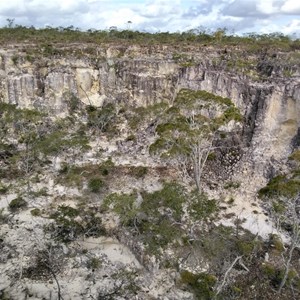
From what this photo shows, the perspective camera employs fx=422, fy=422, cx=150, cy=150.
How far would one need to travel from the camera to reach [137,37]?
228ft

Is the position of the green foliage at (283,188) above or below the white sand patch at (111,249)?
above

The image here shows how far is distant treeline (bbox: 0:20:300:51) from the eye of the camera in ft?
205

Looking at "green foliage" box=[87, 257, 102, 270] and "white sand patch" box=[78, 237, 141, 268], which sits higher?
"green foliage" box=[87, 257, 102, 270]

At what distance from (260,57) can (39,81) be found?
29738 mm

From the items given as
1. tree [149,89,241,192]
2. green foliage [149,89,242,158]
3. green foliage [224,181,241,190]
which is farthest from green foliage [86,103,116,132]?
green foliage [224,181,241,190]

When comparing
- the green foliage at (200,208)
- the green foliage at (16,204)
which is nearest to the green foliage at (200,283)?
the green foliage at (200,208)

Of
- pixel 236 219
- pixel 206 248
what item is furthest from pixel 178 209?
pixel 236 219

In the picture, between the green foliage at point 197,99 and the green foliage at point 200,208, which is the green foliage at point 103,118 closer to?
the green foliage at point 197,99

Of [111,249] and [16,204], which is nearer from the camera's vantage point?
[111,249]

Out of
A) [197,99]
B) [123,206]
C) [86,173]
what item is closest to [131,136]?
[86,173]

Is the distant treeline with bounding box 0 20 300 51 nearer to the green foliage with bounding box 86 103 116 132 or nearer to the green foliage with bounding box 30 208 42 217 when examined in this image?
the green foliage with bounding box 86 103 116 132

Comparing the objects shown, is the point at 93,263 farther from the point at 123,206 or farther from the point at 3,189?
the point at 3,189

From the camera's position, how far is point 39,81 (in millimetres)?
54594

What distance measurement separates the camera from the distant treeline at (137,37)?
2464 inches
